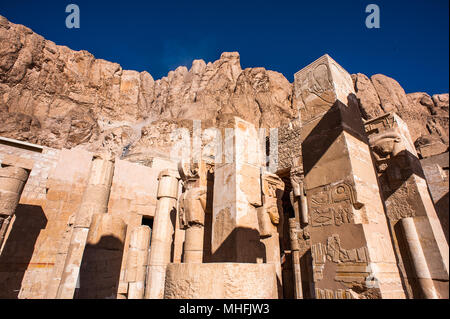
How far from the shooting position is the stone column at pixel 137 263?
27.1 feet

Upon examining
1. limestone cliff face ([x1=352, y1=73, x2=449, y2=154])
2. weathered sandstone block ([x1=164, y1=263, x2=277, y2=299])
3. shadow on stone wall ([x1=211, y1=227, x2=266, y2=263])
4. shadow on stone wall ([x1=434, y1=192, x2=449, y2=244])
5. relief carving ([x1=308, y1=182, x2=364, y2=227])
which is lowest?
weathered sandstone block ([x1=164, y1=263, x2=277, y2=299])

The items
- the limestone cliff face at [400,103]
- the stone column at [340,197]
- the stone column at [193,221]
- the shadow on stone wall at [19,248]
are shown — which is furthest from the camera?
the limestone cliff face at [400,103]

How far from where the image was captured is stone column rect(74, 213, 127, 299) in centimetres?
629

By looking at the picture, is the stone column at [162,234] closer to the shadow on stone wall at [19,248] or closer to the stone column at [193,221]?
the stone column at [193,221]

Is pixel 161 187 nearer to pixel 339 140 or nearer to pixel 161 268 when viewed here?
pixel 161 268

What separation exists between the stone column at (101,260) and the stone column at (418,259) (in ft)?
23.1

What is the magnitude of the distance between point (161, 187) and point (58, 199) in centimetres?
482

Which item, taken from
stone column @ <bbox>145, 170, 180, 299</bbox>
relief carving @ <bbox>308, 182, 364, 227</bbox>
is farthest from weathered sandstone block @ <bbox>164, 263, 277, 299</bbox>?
stone column @ <bbox>145, 170, 180, 299</bbox>

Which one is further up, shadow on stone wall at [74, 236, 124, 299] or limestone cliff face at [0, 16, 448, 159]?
limestone cliff face at [0, 16, 448, 159]

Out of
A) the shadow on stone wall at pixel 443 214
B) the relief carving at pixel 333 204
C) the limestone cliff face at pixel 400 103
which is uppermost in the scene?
the limestone cliff face at pixel 400 103

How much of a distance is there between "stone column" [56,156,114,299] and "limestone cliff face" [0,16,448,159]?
20024 millimetres

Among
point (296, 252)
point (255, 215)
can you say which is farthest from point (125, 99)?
point (255, 215)

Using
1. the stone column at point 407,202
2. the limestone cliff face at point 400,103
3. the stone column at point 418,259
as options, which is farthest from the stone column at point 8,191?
the limestone cliff face at point 400,103

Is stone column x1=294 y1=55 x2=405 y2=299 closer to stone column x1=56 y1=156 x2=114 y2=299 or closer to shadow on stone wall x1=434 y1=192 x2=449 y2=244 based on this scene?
shadow on stone wall x1=434 y1=192 x2=449 y2=244
